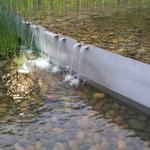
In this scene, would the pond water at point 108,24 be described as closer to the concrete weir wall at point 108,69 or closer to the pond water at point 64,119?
the concrete weir wall at point 108,69

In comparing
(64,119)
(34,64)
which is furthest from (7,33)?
(64,119)

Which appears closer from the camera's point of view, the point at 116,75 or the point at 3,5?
the point at 116,75

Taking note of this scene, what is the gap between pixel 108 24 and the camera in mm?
5203

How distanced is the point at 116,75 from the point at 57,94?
1.81 ft

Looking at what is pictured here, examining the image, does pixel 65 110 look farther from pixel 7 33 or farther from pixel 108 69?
pixel 7 33

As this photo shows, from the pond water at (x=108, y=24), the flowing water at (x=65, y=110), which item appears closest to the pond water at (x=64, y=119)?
the flowing water at (x=65, y=110)

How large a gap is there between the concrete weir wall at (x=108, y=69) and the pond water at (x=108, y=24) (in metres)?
0.62

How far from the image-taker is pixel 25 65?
3875 millimetres

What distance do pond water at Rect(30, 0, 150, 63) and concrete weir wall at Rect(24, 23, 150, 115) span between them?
2.05 feet

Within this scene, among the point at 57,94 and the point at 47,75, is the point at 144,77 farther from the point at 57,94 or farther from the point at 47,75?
the point at 47,75

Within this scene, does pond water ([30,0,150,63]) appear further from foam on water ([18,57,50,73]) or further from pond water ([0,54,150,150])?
pond water ([0,54,150,150])

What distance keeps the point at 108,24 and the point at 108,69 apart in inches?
88.1

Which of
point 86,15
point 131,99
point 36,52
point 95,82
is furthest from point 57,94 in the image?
point 86,15

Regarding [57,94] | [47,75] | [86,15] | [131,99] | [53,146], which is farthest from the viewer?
[86,15]
